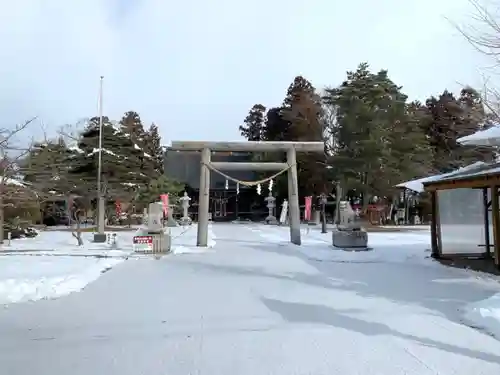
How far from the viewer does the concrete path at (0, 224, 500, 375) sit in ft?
14.2

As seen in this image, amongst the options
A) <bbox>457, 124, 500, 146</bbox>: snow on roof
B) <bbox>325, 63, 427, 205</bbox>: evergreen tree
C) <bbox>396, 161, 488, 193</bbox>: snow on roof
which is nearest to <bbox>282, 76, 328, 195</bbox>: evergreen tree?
<bbox>325, 63, 427, 205</bbox>: evergreen tree

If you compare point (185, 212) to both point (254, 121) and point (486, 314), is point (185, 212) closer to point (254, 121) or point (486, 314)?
point (254, 121)

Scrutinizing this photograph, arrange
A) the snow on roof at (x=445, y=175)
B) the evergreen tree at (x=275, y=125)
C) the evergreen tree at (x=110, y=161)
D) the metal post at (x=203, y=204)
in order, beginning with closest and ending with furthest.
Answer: the snow on roof at (x=445, y=175), the metal post at (x=203, y=204), the evergreen tree at (x=110, y=161), the evergreen tree at (x=275, y=125)

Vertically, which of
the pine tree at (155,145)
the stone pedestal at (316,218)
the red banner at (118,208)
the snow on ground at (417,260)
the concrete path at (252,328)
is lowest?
the concrete path at (252,328)

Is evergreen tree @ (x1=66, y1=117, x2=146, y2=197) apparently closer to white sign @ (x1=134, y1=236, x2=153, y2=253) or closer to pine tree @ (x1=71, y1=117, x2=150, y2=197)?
pine tree @ (x1=71, y1=117, x2=150, y2=197)

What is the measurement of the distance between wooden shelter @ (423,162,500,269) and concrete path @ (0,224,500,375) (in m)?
2.69

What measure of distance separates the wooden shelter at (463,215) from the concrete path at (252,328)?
269 cm

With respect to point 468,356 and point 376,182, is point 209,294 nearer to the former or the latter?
point 468,356

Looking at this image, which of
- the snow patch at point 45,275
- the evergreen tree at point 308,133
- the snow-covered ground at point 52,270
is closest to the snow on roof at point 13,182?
the snow-covered ground at point 52,270

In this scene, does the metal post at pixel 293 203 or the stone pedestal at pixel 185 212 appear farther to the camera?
the stone pedestal at pixel 185 212

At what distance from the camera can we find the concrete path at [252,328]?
171 inches

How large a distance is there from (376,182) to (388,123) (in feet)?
13.0

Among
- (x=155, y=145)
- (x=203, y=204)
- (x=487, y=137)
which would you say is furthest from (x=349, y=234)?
(x=155, y=145)

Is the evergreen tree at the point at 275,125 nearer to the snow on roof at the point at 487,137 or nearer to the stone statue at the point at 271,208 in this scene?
the stone statue at the point at 271,208
